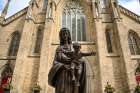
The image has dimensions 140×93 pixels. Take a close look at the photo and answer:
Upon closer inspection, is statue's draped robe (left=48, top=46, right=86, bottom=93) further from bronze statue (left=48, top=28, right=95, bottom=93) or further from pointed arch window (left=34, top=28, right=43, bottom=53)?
pointed arch window (left=34, top=28, right=43, bottom=53)

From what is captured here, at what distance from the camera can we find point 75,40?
20500 mm

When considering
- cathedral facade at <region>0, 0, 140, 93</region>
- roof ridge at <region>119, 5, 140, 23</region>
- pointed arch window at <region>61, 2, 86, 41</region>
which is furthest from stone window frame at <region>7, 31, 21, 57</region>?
roof ridge at <region>119, 5, 140, 23</region>

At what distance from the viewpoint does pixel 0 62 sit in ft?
61.7

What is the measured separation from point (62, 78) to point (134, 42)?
17547 mm

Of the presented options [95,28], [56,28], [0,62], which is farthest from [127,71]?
[0,62]

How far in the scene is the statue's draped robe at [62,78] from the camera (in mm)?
3784

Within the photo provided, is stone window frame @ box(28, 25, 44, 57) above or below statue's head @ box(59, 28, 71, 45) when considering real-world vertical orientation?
above

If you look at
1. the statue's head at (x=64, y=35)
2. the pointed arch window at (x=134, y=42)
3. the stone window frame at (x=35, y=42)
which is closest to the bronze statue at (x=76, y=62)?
the statue's head at (x=64, y=35)

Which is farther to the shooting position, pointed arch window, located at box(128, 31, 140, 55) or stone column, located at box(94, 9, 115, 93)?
pointed arch window, located at box(128, 31, 140, 55)

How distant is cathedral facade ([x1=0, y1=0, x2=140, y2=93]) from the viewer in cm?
1684

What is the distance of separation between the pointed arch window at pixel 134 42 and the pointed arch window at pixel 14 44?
11.0m

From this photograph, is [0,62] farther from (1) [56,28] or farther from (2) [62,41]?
(2) [62,41]

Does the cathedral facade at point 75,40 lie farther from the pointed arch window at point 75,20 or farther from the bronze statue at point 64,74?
the bronze statue at point 64,74

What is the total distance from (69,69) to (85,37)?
55.6ft
